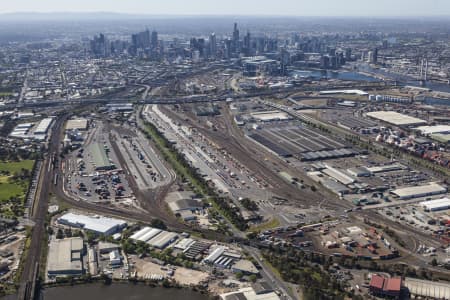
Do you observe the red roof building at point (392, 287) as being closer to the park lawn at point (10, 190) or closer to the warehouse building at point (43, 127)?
the park lawn at point (10, 190)

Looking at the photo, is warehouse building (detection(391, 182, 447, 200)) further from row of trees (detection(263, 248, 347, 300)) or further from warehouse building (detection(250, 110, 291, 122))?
warehouse building (detection(250, 110, 291, 122))

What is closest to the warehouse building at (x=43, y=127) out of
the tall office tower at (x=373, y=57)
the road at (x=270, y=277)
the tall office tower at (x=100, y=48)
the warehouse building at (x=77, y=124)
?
the warehouse building at (x=77, y=124)

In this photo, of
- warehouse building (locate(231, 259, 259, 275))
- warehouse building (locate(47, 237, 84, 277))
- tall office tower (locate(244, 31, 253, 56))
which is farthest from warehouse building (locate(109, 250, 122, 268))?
tall office tower (locate(244, 31, 253, 56))

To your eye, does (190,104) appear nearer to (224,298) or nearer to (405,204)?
(405,204)

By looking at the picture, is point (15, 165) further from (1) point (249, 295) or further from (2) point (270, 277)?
(1) point (249, 295)

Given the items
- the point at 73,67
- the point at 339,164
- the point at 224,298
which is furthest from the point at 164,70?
the point at 224,298

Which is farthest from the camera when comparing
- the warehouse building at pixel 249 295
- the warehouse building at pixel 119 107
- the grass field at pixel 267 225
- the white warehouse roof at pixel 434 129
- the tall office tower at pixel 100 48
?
the tall office tower at pixel 100 48
